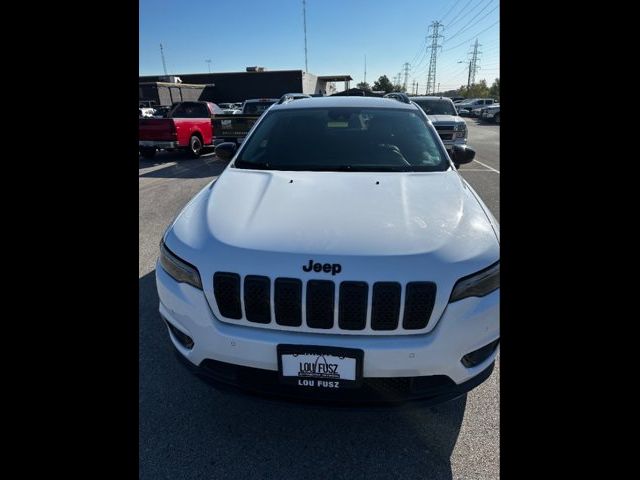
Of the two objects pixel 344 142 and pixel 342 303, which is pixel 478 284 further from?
pixel 344 142

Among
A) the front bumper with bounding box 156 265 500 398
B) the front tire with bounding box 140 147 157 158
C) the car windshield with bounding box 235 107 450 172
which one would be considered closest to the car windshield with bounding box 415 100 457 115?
the front tire with bounding box 140 147 157 158

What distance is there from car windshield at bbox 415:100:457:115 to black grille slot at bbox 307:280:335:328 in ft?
36.8

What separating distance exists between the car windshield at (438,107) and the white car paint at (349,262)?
10.6 metres

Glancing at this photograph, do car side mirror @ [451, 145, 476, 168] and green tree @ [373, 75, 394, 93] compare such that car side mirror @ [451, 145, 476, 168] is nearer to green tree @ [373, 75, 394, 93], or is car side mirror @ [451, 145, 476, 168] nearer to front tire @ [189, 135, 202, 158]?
front tire @ [189, 135, 202, 158]

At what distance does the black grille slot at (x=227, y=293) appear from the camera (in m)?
1.56

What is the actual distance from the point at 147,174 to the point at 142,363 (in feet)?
25.3

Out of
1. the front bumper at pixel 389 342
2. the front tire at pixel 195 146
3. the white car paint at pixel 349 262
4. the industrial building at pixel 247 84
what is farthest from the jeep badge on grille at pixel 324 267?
the industrial building at pixel 247 84

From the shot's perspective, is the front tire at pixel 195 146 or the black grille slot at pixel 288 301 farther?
the front tire at pixel 195 146

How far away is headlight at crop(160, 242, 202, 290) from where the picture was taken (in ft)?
5.40

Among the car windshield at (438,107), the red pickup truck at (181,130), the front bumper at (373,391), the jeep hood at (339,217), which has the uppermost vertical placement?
the car windshield at (438,107)

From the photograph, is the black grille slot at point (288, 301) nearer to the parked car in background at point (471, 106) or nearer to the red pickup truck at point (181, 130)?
the red pickup truck at point (181, 130)
